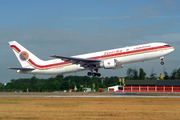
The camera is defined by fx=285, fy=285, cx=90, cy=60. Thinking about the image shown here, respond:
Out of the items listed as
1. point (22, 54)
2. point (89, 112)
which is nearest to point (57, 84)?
point (22, 54)

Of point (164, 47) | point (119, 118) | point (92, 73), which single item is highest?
point (164, 47)

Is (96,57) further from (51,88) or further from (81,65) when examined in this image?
(51,88)

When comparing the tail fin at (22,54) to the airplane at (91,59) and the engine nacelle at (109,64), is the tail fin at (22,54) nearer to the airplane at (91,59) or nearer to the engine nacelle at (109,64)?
the airplane at (91,59)

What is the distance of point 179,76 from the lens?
393 feet

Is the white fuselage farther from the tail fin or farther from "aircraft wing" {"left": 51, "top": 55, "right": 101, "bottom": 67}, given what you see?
the tail fin

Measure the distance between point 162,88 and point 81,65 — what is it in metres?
51.3

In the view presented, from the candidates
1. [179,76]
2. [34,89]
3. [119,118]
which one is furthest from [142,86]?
[119,118]

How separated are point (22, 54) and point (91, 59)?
17306mm

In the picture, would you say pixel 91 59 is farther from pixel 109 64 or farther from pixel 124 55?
pixel 124 55

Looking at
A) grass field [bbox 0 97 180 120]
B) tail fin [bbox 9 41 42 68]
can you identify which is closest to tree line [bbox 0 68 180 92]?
tail fin [bbox 9 41 42 68]

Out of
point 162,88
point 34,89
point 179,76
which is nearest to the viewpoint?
point 34,89

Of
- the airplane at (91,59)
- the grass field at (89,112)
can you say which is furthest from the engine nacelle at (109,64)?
the grass field at (89,112)

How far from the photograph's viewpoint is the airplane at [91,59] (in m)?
46.9

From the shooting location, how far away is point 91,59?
49.8m
